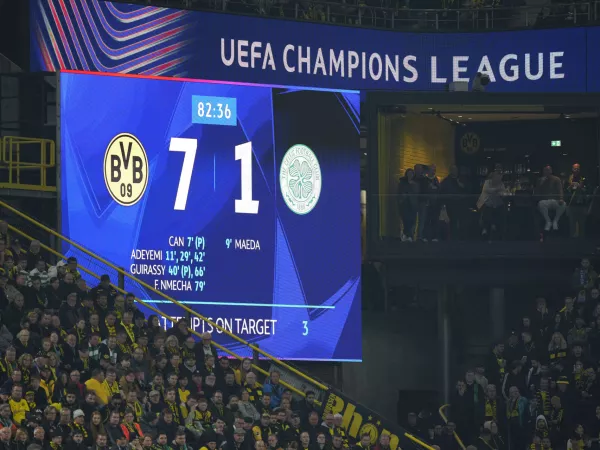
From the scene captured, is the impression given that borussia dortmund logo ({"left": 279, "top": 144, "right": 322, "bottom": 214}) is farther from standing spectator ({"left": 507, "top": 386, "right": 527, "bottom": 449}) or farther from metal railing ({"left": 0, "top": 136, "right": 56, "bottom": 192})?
standing spectator ({"left": 507, "top": 386, "right": 527, "bottom": 449})

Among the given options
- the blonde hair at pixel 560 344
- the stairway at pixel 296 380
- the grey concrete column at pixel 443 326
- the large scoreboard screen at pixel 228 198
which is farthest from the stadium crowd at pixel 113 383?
the grey concrete column at pixel 443 326

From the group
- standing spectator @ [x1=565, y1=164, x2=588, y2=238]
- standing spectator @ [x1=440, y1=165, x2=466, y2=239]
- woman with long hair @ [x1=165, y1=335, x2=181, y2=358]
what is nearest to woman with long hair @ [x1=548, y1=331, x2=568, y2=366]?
standing spectator @ [x1=565, y1=164, x2=588, y2=238]

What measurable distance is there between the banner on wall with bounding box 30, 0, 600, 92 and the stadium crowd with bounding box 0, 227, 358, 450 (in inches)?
158

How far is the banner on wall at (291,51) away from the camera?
1107 inches

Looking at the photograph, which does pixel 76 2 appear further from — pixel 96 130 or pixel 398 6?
pixel 398 6

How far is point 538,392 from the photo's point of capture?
2842 centimetres

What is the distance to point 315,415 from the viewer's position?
83.8 ft

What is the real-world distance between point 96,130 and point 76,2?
2.21 m

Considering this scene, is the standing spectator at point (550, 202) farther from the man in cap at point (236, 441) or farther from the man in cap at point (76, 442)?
the man in cap at point (76, 442)

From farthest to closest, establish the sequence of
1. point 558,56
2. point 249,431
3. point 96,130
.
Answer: point 558,56, point 96,130, point 249,431

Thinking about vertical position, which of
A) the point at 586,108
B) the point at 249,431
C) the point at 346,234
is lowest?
the point at 249,431

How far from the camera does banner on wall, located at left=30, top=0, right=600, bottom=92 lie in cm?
2812

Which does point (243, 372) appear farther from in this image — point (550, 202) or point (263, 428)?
point (550, 202)

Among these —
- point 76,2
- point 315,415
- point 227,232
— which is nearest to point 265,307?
point 227,232
